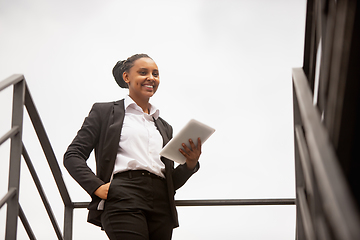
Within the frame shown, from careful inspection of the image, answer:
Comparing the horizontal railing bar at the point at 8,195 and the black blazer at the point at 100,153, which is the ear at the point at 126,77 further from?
the horizontal railing bar at the point at 8,195

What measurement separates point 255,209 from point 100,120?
1.61 m

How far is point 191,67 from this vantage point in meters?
3.70

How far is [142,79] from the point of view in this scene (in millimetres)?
1875

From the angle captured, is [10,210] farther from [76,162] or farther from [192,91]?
[192,91]

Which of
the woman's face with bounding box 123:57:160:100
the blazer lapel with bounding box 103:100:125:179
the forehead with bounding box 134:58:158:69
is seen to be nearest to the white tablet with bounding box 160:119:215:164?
the blazer lapel with bounding box 103:100:125:179

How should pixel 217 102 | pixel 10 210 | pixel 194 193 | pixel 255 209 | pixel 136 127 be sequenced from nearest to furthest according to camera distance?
1. pixel 10 210
2. pixel 136 127
3. pixel 255 209
4. pixel 194 193
5. pixel 217 102

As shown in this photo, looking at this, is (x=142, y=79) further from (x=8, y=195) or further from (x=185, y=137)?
(x=8, y=195)

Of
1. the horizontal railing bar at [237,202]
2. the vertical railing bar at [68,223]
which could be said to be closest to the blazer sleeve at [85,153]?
the vertical railing bar at [68,223]

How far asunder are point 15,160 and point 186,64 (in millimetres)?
2513

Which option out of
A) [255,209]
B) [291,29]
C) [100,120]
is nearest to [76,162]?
[100,120]

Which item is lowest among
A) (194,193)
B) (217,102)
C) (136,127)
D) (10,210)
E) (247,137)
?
(194,193)

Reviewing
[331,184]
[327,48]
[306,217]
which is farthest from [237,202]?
[331,184]

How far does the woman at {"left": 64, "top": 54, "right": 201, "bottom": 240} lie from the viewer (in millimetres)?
1518

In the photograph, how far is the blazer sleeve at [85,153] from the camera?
5.15ft
